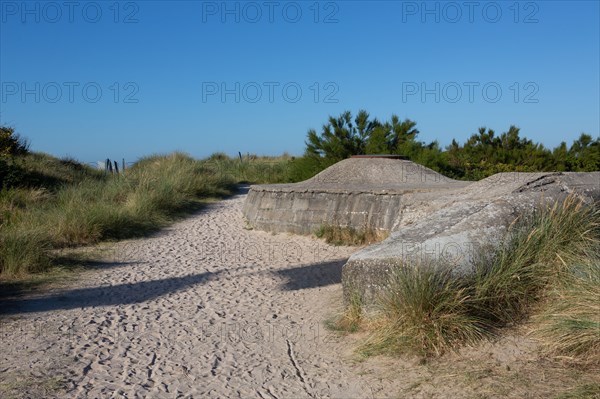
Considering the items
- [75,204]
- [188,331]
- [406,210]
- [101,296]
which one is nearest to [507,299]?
[188,331]

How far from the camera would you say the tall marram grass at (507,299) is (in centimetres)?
435

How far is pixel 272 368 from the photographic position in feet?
15.4

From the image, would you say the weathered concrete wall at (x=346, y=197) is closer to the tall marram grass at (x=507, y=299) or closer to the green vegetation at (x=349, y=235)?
the green vegetation at (x=349, y=235)

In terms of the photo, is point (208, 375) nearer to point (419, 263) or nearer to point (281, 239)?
point (419, 263)

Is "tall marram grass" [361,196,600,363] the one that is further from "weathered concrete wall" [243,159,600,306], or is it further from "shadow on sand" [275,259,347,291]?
"shadow on sand" [275,259,347,291]

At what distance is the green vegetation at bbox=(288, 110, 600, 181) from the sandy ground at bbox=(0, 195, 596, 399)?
7.12 m

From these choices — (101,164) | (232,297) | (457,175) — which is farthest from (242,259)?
(101,164)

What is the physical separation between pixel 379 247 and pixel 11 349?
3.28 m

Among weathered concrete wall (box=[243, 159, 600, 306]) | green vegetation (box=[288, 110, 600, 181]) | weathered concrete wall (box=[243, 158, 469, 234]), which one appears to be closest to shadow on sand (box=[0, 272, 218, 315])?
weathered concrete wall (box=[243, 159, 600, 306])

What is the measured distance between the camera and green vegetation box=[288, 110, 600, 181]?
15.0 m

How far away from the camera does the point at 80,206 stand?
11.3m

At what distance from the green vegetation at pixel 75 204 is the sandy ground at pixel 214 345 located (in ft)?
3.19

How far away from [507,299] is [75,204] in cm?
904

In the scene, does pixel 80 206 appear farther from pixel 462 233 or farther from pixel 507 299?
pixel 507 299
